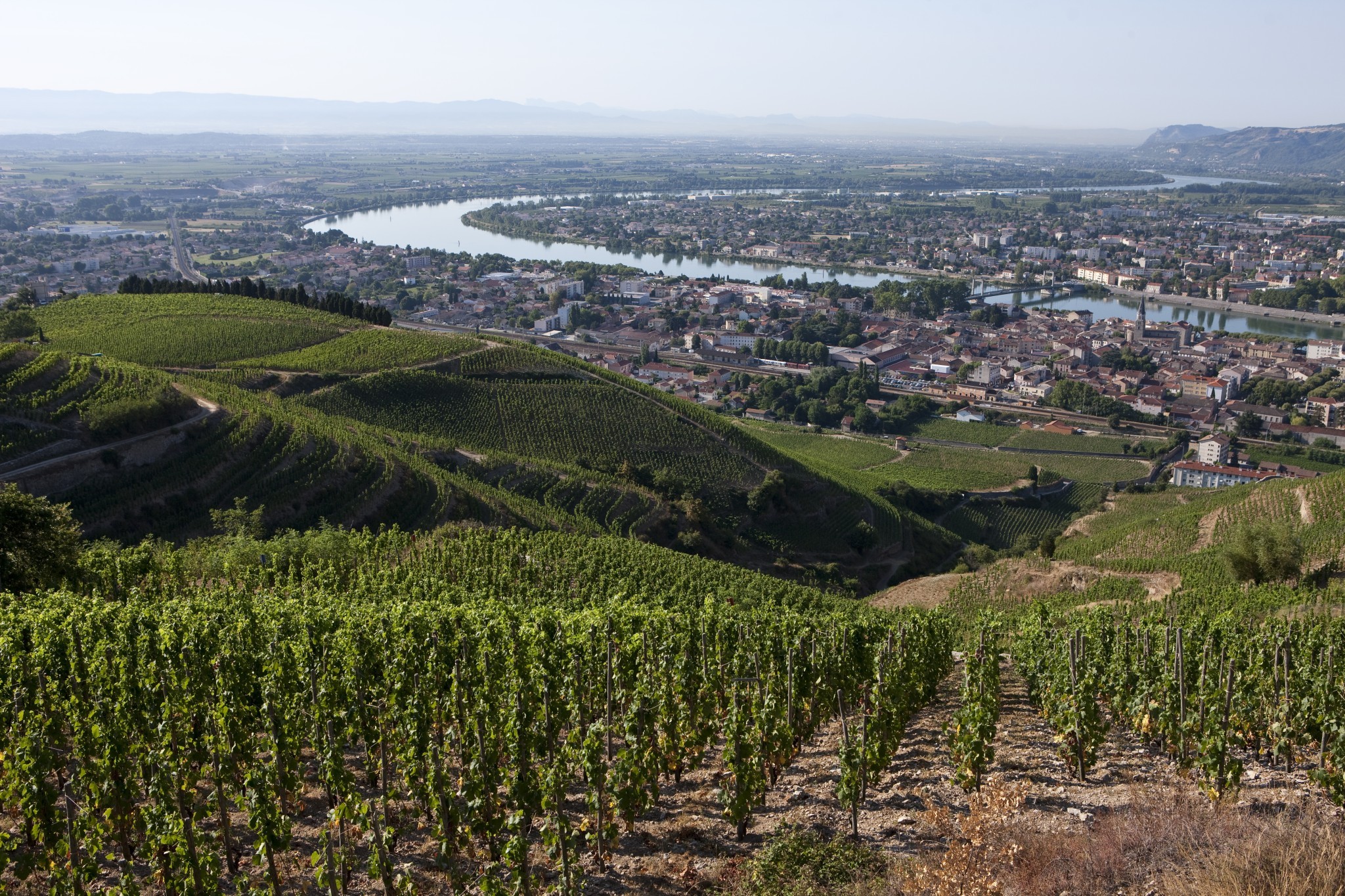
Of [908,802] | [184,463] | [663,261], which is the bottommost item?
[184,463]

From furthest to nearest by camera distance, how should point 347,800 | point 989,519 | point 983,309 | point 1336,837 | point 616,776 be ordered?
point 983,309, point 989,519, point 616,776, point 347,800, point 1336,837

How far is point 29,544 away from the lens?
15.7 meters

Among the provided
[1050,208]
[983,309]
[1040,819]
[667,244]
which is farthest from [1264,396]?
[1050,208]

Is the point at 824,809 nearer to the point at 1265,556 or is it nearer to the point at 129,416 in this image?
the point at 1265,556

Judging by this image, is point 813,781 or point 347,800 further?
point 813,781

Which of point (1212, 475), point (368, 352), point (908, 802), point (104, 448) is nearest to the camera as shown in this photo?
point (908, 802)

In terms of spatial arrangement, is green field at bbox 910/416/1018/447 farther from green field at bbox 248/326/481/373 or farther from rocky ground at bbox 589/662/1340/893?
rocky ground at bbox 589/662/1340/893

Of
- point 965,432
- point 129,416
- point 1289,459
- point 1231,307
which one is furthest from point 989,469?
point 1231,307

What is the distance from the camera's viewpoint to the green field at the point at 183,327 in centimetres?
4041

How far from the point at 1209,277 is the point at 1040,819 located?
132m

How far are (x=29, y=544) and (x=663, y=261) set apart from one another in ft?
440

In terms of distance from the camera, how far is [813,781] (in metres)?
10.4

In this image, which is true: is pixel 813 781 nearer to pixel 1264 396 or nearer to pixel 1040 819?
pixel 1040 819

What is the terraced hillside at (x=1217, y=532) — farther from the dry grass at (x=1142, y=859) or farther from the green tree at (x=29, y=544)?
the green tree at (x=29, y=544)
